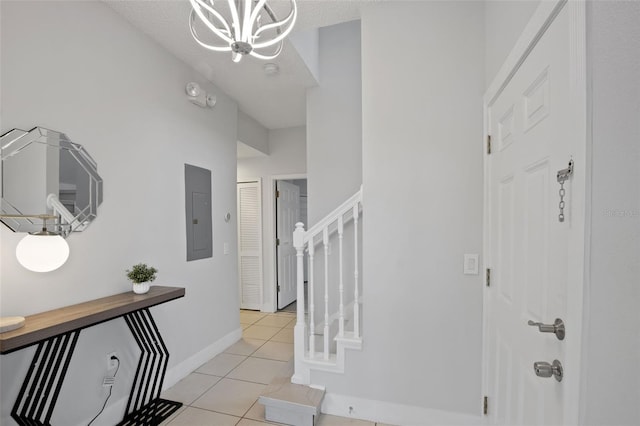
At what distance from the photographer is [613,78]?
665 millimetres

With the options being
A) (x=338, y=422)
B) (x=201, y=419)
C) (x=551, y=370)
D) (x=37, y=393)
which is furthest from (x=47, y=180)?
(x=551, y=370)

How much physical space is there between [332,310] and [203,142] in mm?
2068

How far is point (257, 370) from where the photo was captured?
100 inches

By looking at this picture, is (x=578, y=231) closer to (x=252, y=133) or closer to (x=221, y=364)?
(x=221, y=364)

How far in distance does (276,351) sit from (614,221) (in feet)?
9.52

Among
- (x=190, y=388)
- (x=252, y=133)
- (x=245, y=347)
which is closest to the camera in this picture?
(x=190, y=388)

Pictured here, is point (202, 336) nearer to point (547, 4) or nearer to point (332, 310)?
point (332, 310)

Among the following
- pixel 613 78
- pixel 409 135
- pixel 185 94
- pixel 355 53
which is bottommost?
pixel 613 78

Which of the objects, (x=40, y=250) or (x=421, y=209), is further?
(x=421, y=209)

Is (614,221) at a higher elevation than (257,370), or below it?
higher

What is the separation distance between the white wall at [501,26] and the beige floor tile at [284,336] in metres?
3.03

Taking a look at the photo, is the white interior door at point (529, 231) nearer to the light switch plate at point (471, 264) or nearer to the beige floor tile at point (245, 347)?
the light switch plate at point (471, 264)

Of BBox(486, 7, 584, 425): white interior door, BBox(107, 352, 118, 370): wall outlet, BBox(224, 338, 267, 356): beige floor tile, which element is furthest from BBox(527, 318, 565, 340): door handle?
BBox(224, 338, 267, 356): beige floor tile

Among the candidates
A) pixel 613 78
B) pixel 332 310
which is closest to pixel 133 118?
pixel 332 310
